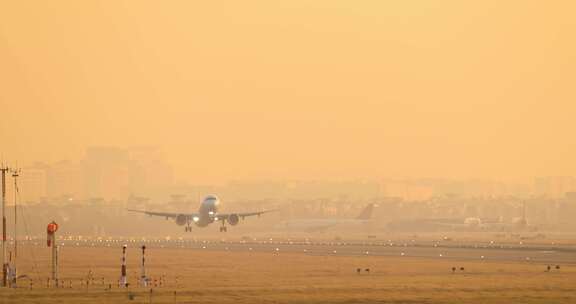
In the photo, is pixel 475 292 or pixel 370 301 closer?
pixel 370 301

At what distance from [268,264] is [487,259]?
20464 millimetres

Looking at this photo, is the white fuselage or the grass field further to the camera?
the white fuselage

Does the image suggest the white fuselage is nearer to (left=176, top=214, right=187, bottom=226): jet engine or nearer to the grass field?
(left=176, top=214, right=187, bottom=226): jet engine

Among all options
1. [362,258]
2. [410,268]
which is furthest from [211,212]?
[410,268]

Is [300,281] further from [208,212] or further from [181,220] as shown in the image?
[181,220]

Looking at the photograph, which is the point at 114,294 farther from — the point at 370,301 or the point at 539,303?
the point at 539,303

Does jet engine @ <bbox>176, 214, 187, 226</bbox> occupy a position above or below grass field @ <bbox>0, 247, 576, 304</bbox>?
above

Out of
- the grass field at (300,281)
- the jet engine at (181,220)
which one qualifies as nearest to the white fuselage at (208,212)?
the jet engine at (181,220)

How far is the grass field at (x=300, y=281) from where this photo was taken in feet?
237

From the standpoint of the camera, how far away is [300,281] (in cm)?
8419

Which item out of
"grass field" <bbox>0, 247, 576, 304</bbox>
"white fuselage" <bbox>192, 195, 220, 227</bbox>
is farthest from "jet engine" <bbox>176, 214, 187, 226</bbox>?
"grass field" <bbox>0, 247, 576, 304</bbox>

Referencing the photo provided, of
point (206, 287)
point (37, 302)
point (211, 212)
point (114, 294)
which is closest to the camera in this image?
point (37, 302)

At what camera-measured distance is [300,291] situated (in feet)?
250

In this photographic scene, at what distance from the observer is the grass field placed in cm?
7238
